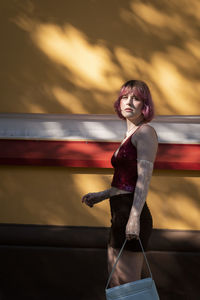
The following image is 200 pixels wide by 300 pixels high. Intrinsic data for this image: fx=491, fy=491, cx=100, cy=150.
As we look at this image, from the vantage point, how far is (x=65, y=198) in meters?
4.15

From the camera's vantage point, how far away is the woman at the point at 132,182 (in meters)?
2.76

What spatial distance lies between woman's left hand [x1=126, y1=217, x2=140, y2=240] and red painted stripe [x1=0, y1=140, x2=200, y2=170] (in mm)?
1331

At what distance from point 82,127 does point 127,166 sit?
1.40 metres

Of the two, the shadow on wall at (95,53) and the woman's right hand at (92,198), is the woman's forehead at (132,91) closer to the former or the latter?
the woman's right hand at (92,198)

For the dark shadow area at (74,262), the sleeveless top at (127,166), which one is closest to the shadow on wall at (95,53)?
the dark shadow area at (74,262)

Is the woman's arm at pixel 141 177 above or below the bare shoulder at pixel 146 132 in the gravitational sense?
below

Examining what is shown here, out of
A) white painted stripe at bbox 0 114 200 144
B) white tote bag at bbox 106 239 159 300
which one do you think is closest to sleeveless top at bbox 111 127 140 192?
white tote bag at bbox 106 239 159 300

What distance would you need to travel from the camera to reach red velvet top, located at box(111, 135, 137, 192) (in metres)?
2.84

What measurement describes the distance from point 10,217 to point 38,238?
1.00 feet

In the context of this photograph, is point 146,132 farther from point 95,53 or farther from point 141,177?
point 95,53

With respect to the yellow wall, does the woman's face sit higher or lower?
higher

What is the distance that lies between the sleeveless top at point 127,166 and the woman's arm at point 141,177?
7 cm

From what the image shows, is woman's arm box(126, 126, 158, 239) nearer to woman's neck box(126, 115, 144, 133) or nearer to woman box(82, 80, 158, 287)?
woman box(82, 80, 158, 287)

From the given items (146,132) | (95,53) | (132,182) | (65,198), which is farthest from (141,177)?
(95,53)
